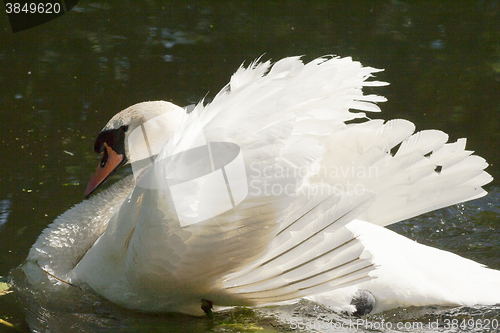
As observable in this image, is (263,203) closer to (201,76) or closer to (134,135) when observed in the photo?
(134,135)

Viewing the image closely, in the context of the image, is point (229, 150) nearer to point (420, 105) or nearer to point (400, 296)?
point (400, 296)

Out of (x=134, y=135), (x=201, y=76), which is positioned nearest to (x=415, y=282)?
(x=134, y=135)

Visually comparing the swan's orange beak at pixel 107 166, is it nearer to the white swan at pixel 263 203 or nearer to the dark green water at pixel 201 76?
the white swan at pixel 263 203

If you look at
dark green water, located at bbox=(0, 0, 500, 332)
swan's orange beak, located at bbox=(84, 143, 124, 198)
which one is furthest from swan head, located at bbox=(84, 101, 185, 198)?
dark green water, located at bbox=(0, 0, 500, 332)

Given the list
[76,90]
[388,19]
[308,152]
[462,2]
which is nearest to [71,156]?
[76,90]

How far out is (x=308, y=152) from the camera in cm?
273

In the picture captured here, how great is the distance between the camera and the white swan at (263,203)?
2.71m

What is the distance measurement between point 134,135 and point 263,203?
147 centimetres

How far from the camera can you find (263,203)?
8.92ft

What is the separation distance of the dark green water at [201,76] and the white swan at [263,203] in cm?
25

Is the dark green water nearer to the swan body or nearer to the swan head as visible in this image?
the swan body

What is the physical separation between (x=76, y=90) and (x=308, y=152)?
4182 mm

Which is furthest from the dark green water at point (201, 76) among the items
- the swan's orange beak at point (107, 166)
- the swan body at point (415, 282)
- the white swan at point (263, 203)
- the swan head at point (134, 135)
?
the swan head at point (134, 135)

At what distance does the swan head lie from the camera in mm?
3869
